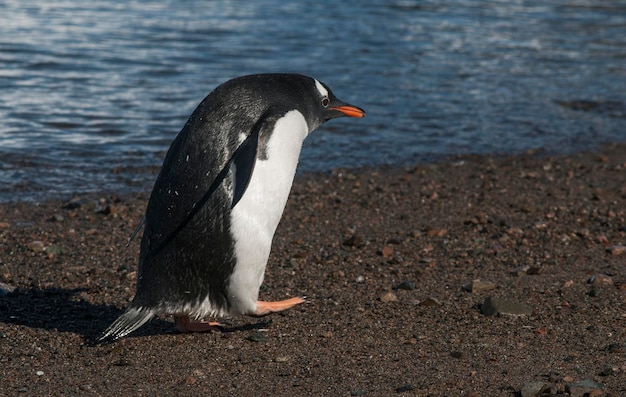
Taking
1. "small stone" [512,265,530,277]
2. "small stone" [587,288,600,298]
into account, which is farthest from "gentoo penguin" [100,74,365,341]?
"small stone" [587,288,600,298]

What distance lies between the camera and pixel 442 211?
273 inches

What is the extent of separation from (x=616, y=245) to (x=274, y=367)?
2.89 meters

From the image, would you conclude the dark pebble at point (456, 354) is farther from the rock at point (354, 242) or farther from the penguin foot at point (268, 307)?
the rock at point (354, 242)

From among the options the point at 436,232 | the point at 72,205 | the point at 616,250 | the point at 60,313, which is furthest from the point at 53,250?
the point at 616,250

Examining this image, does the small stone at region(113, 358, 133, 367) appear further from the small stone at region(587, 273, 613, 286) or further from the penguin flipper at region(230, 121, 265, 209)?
the small stone at region(587, 273, 613, 286)

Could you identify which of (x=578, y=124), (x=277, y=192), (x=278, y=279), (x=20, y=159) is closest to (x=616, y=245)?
(x=278, y=279)

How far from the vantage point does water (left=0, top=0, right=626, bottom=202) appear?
A: 846 cm

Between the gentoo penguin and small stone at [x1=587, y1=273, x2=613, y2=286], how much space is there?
1917 millimetres

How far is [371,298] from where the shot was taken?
5141mm

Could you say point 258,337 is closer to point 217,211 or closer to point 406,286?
point 217,211

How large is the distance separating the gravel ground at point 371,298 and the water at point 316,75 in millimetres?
1152

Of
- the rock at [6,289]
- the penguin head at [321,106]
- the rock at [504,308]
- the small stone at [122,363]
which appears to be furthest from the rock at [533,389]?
the rock at [6,289]

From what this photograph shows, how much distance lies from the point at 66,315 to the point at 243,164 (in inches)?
50.8

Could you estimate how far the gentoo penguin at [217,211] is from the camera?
14.5 feet
